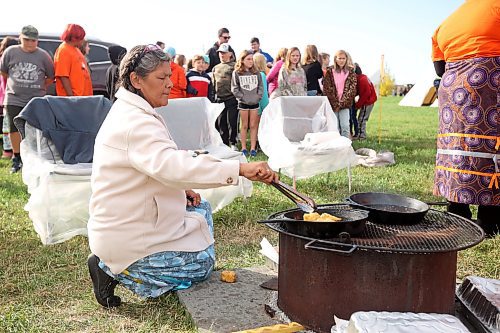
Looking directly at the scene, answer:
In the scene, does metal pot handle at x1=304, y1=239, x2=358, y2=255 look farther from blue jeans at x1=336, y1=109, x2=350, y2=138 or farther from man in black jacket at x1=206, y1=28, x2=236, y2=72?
man in black jacket at x1=206, y1=28, x2=236, y2=72

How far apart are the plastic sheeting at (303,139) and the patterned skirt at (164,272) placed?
9.48 feet

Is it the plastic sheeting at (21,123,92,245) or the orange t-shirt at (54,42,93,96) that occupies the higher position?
the orange t-shirt at (54,42,93,96)

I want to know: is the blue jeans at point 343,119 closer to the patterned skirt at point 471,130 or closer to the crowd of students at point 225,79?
the crowd of students at point 225,79

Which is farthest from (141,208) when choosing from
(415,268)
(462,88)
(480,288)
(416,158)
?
(416,158)

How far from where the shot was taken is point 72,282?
3729 millimetres

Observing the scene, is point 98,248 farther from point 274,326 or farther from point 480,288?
point 480,288

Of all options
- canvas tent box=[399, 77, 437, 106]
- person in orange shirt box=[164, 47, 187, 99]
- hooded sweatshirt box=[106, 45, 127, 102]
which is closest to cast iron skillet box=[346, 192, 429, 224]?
hooded sweatshirt box=[106, 45, 127, 102]

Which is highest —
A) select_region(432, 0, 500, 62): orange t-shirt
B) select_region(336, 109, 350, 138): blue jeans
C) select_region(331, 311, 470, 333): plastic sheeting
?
select_region(432, 0, 500, 62): orange t-shirt

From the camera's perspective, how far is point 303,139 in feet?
22.5

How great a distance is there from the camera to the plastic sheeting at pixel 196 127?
5.70 metres

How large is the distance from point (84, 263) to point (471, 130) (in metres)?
2.98

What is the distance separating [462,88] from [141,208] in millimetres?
2584

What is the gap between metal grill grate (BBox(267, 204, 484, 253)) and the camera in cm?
253

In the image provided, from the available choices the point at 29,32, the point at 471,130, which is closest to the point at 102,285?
the point at 471,130
